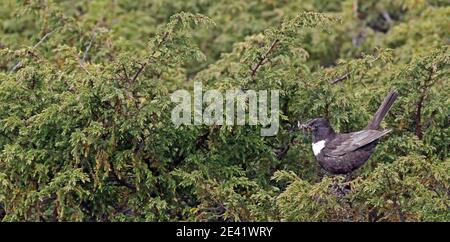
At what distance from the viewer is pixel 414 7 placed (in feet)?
32.8

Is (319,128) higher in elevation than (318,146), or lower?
higher

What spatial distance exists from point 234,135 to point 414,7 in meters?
4.58

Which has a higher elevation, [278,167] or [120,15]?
[120,15]

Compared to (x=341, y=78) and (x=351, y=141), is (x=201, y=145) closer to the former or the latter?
(x=351, y=141)

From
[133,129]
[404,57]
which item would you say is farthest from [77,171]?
[404,57]

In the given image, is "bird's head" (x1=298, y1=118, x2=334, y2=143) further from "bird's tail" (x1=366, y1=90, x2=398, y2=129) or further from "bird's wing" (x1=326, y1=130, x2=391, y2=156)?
"bird's tail" (x1=366, y1=90, x2=398, y2=129)

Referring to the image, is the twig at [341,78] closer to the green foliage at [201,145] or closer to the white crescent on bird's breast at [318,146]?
the green foliage at [201,145]

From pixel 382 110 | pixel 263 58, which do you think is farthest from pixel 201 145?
pixel 382 110

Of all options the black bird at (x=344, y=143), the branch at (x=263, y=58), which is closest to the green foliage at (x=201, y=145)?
the branch at (x=263, y=58)

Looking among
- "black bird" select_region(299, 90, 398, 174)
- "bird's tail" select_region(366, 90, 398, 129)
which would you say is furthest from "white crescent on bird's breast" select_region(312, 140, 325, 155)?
"bird's tail" select_region(366, 90, 398, 129)

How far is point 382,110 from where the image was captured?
6008mm

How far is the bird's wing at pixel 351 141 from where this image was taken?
580 centimetres

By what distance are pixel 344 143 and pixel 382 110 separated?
31 centimetres
